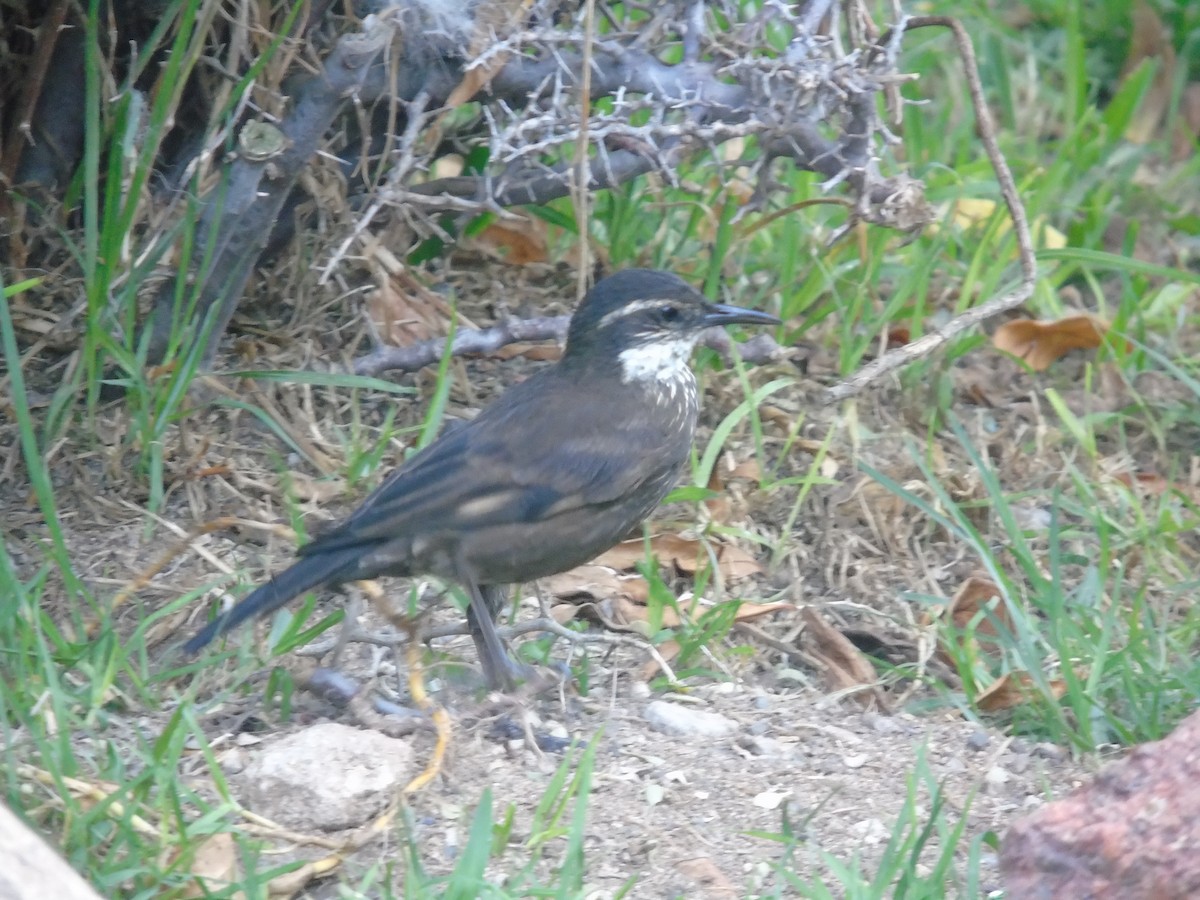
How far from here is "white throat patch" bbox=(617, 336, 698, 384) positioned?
489 cm

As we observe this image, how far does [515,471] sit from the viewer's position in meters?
4.45

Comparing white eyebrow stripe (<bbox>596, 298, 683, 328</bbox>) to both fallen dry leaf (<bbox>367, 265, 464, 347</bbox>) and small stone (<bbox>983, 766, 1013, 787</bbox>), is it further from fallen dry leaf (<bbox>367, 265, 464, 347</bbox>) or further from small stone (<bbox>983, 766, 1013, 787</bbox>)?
small stone (<bbox>983, 766, 1013, 787</bbox>)

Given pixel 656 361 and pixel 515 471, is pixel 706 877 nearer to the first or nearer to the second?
pixel 515 471

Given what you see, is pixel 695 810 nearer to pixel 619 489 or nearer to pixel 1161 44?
pixel 619 489

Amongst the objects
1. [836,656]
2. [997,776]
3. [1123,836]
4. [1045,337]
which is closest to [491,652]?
[836,656]

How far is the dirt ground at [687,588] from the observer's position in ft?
12.5

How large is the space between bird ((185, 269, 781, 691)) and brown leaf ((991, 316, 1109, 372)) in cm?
151

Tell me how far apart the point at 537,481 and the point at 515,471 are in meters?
0.06

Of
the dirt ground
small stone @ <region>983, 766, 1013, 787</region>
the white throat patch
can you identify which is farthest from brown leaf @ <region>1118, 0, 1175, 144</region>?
small stone @ <region>983, 766, 1013, 787</region>

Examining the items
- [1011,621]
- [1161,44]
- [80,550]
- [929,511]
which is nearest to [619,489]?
[929,511]

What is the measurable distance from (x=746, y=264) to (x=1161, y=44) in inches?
122

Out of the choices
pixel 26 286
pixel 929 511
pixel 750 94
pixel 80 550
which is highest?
pixel 750 94

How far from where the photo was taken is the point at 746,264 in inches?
237

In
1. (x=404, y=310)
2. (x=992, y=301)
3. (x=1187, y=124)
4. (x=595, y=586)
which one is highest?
(x=992, y=301)
